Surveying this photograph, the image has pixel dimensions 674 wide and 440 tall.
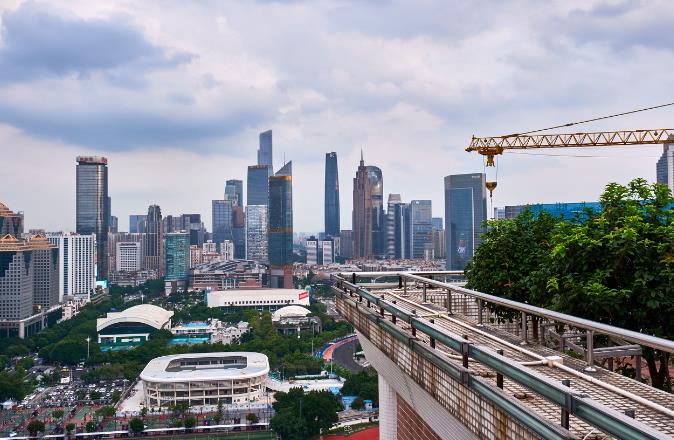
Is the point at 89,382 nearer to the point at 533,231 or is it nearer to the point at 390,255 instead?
the point at 533,231

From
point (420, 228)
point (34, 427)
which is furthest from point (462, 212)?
point (34, 427)

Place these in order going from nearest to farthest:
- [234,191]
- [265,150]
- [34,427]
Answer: [34,427] → [234,191] → [265,150]

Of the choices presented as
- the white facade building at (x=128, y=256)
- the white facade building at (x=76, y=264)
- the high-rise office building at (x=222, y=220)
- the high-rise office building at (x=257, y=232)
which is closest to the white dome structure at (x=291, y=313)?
the white facade building at (x=76, y=264)

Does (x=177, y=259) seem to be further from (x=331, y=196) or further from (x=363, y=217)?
(x=331, y=196)

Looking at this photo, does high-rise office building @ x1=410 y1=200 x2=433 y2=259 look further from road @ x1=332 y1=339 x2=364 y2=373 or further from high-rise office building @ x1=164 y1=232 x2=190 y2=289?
A: road @ x1=332 y1=339 x2=364 y2=373

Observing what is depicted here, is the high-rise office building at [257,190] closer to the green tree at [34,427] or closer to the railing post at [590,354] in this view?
the green tree at [34,427]

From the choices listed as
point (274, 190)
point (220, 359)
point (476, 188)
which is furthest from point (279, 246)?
point (220, 359)

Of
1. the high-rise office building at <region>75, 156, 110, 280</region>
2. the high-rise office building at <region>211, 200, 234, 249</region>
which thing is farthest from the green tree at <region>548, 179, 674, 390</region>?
the high-rise office building at <region>211, 200, 234, 249</region>
